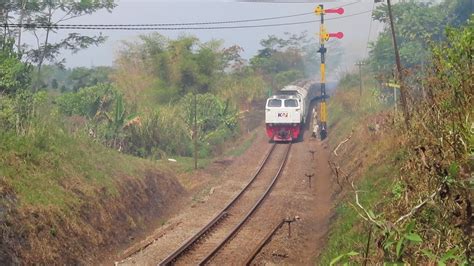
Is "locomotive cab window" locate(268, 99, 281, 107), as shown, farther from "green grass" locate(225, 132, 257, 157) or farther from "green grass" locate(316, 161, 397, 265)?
"green grass" locate(316, 161, 397, 265)

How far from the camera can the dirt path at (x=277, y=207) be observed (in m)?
14.3

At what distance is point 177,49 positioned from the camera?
4122 cm

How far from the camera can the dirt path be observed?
1427 cm

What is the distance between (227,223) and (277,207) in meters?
2.40

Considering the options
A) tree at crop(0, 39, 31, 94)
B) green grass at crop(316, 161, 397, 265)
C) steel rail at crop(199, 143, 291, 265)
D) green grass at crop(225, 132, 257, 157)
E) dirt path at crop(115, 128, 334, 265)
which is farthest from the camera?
green grass at crop(225, 132, 257, 157)

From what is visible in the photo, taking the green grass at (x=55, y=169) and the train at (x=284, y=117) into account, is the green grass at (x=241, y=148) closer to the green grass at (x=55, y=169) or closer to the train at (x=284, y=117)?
the train at (x=284, y=117)

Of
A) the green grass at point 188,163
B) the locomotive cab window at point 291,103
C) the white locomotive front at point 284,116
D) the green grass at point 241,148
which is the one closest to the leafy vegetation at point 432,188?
the green grass at point 188,163

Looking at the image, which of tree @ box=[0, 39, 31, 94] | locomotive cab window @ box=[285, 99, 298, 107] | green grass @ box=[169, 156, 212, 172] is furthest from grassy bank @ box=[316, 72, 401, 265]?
tree @ box=[0, 39, 31, 94]

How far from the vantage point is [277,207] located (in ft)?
62.2

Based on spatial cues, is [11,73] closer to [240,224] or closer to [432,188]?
[240,224]

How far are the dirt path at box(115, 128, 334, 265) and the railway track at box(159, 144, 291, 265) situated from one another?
1.12 ft

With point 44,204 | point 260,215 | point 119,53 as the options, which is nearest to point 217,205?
point 260,215

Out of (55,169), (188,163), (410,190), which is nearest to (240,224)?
(55,169)

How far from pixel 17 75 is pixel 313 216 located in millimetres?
12935
